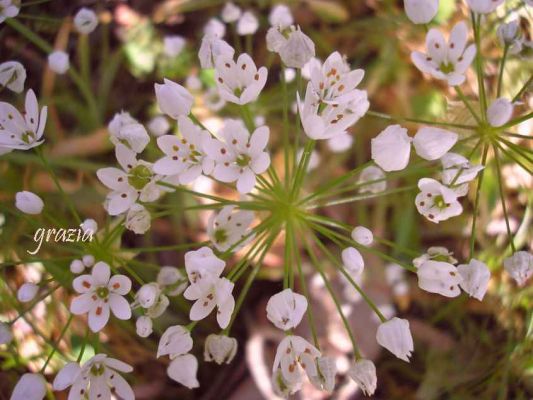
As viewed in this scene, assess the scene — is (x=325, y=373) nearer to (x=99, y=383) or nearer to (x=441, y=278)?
(x=441, y=278)

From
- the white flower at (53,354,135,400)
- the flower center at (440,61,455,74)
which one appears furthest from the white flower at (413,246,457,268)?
the white flower at (53,354,135,400)

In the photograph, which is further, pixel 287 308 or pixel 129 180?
pixel 129 180

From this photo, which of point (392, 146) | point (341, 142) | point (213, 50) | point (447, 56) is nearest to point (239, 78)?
point (213, 50)

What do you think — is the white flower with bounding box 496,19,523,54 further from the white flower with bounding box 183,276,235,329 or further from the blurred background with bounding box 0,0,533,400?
the white flower with bounding box 183,276,235,329

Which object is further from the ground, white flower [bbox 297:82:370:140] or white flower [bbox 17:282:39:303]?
white flower [bbox 297:82:370:140]

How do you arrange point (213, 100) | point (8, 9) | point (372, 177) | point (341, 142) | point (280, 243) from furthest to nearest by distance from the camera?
point (280, 243), point (341, 142), point (213, 100), point (372, 177), point (8, 9)

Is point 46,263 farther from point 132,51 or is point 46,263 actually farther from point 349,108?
point 132,51

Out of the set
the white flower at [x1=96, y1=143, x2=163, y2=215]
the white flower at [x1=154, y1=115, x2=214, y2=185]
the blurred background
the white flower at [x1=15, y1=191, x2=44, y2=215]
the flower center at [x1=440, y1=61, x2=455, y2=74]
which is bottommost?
the blurred background

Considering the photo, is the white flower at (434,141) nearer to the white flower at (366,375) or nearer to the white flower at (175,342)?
the white flower at (366,375)
